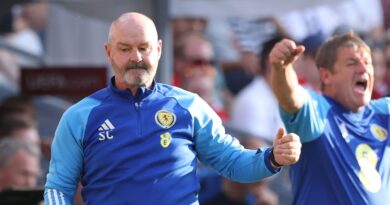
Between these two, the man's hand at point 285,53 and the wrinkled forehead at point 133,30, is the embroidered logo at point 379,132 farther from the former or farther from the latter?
the wrinkled forehead at point 133,30

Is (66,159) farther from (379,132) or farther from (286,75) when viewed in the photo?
(379,132)

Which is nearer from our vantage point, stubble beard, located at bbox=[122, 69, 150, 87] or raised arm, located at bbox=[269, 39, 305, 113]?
stubble beard, located at bbox=[122, 69, 150, 87]

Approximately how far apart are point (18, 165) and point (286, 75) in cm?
269

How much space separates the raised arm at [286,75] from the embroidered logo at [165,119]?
0.82 metres

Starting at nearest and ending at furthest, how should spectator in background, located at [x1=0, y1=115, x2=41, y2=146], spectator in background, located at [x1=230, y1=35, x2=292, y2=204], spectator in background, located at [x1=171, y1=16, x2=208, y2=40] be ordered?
spectator in background, located at [x1=0, y1=115, x2=41, y2=146], spectator in background, located at [x1=230, y1=35, x2=292, y2=204], spectator in background, located at [x1=171, y1=16, x2=208, y2=40]

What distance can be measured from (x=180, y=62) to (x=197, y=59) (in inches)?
6.1

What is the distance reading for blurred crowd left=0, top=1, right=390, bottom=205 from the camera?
30.6 ft

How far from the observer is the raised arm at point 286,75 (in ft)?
19.5

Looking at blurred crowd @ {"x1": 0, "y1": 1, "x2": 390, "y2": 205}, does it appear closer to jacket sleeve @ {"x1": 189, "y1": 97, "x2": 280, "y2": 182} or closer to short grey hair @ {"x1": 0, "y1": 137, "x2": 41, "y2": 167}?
short grey hair @ {"x1": 0, "y1": 137, "x2": 41, "y2": 167}

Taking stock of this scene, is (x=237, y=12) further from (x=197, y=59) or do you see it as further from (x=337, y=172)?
(x=337, y=172)

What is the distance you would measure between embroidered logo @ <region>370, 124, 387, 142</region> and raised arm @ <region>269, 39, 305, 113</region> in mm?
553

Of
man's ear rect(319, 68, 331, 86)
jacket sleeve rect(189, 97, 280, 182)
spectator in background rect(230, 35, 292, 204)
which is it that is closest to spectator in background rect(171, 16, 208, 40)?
spectator in background rect(230, 35, 292, 204)

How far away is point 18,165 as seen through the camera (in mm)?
8086

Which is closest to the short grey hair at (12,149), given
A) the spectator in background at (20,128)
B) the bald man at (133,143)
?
the spectator in background at (20,128)
